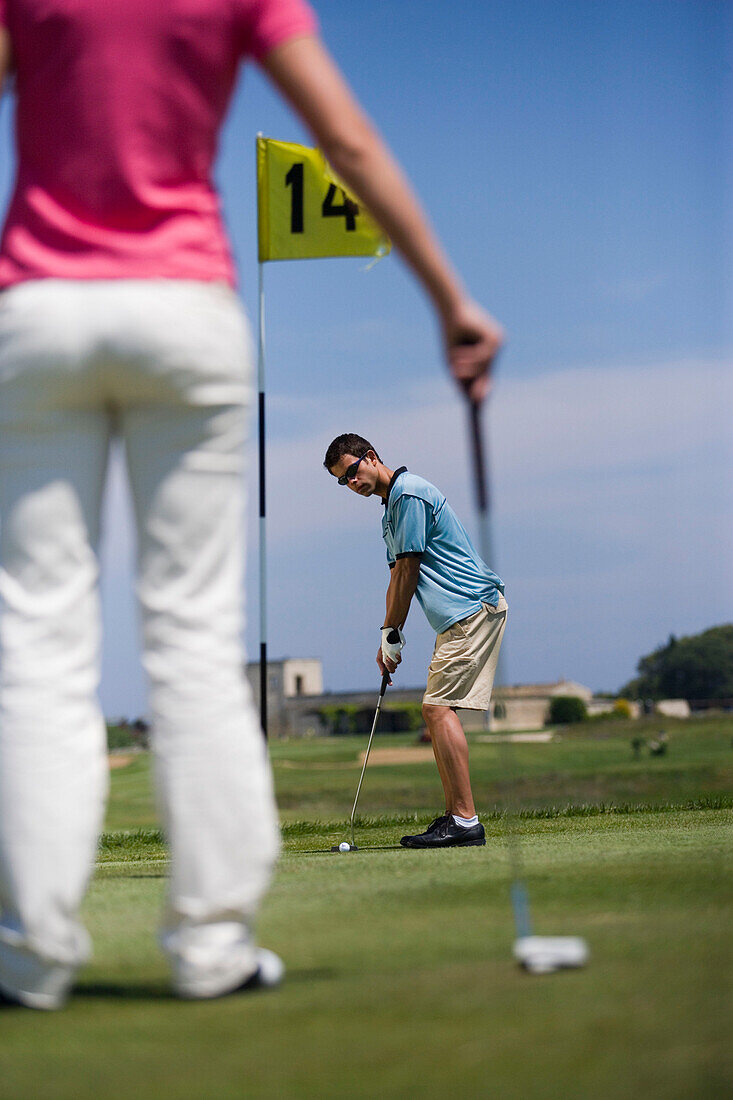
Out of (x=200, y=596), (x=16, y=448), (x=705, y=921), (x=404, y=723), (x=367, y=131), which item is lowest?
(x=404, y=723)

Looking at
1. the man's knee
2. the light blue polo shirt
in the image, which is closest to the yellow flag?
the light blue polo shirt

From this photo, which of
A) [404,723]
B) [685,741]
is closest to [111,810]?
[685,741]

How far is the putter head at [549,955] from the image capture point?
2.17 m

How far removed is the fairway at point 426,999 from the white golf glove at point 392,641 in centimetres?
187

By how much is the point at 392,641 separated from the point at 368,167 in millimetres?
3976

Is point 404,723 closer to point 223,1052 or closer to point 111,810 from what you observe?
point 111,810

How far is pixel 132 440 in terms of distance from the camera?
2.25 m

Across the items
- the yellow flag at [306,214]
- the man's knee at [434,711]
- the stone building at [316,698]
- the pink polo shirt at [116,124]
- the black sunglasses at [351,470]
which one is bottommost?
the stone building at [316,698]

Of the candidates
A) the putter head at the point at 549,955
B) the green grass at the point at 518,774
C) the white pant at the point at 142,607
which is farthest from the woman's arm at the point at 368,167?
the green grass at the point at 518,774

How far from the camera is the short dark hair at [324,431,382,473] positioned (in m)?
5.98

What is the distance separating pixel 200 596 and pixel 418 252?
0.75 m

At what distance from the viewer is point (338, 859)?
15.2 feet

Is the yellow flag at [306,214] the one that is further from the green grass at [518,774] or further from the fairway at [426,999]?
the green grass at [518,774]

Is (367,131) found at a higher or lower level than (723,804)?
higher
